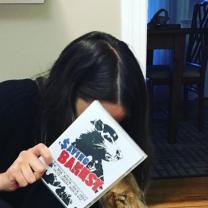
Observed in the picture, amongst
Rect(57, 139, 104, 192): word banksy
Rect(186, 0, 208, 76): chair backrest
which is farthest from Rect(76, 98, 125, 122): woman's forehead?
Rect(186, 0, 208, 76): chair backrest

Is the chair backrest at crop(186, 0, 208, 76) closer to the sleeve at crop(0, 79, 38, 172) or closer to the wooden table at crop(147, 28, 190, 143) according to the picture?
the wooden table at crop(147, 28, 190, 143)

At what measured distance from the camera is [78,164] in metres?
0.63

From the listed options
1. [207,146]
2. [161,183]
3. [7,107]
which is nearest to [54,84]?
[7,107]

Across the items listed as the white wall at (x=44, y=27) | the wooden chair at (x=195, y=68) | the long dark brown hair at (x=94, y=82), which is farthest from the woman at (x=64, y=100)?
the wooden chair at (x=195, y=68)

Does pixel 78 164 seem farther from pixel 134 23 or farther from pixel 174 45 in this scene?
pixel 174 45

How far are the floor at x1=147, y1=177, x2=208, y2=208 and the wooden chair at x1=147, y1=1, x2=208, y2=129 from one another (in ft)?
2.01

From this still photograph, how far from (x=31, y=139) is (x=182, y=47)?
1441mm

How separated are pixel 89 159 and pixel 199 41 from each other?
7.02 ft

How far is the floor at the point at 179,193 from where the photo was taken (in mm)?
1587

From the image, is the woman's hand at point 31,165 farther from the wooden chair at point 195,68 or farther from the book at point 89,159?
the wooden chair at point 195,68

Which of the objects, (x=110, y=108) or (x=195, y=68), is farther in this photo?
(x=195, y=68)

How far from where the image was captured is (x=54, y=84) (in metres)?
0.79

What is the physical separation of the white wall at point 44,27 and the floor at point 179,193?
0.74 m

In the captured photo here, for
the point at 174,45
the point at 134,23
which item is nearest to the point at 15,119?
the point at 134,23
